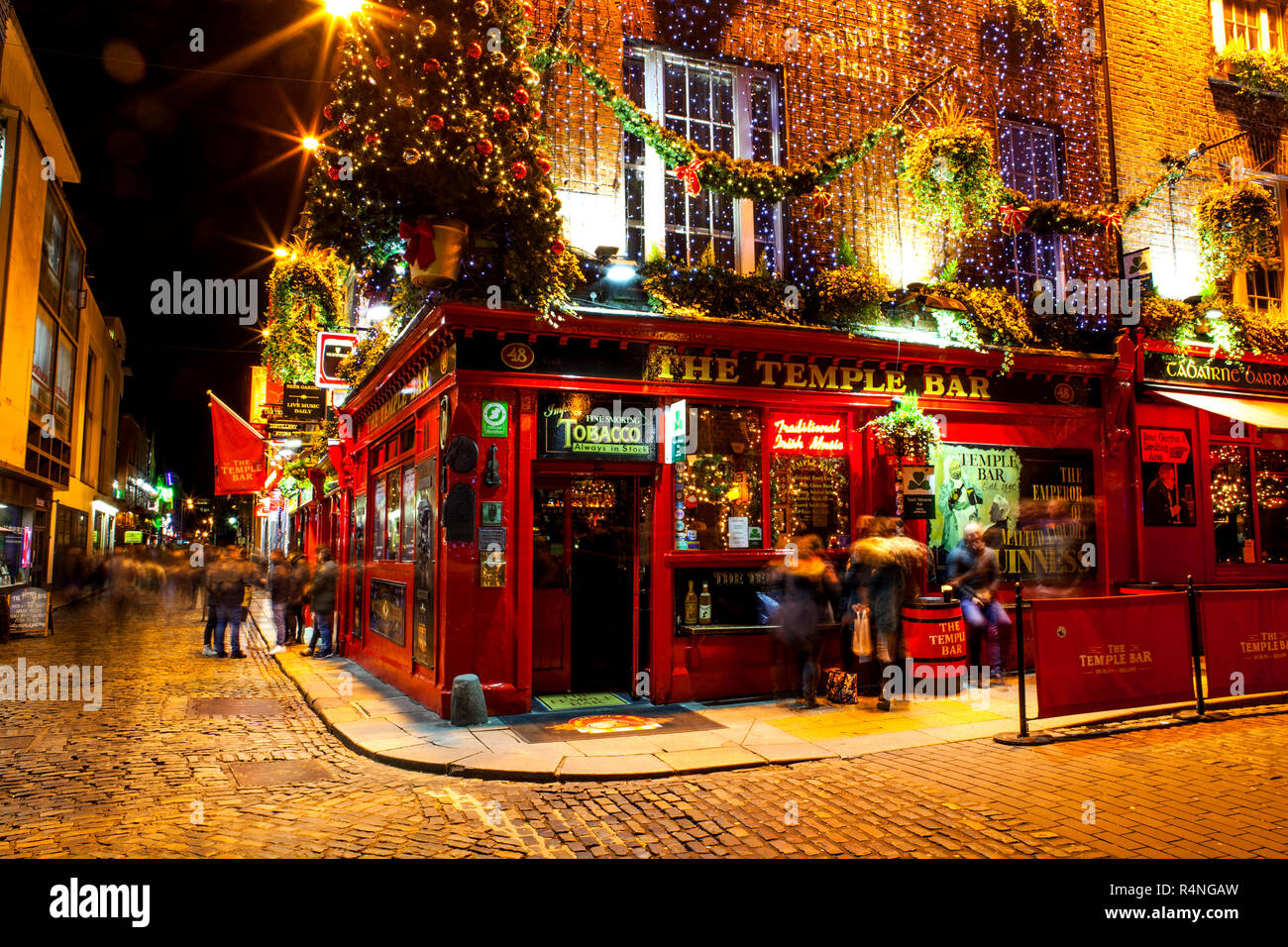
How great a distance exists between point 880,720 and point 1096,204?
31.4ft

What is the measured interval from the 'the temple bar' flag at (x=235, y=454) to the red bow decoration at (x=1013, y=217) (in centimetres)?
1599

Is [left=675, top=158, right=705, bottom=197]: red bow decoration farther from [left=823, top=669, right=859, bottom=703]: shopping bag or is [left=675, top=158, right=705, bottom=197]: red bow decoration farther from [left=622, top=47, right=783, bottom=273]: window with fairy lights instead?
[left=823, top=669, right=859, bottom=703]: shopping bag

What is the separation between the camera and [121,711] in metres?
9.61

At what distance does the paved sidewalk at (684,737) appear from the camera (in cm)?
696

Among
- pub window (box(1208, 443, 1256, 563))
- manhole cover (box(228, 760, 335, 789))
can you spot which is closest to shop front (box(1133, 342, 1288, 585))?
pub window (box(1208, 443, 1256, 563))

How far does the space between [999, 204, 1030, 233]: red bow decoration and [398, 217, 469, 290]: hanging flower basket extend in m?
7.95

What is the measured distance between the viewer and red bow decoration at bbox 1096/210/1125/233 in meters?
12.8

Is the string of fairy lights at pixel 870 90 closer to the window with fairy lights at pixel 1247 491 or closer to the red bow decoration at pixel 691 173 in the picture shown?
the red bow decoration at pixel 691 173

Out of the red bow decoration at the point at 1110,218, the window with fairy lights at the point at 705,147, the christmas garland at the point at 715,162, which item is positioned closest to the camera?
the christmas garland at the point at 715,162

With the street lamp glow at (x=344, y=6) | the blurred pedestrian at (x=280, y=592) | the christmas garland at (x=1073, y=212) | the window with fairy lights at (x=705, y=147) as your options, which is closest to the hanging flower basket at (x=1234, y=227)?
the christmas garland at (x=1073, y=212)

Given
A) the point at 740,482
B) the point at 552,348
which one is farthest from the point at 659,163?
the point at 740,482

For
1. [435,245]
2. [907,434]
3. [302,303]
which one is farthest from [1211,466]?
[302,303]

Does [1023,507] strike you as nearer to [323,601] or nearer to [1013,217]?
[1013,217]
